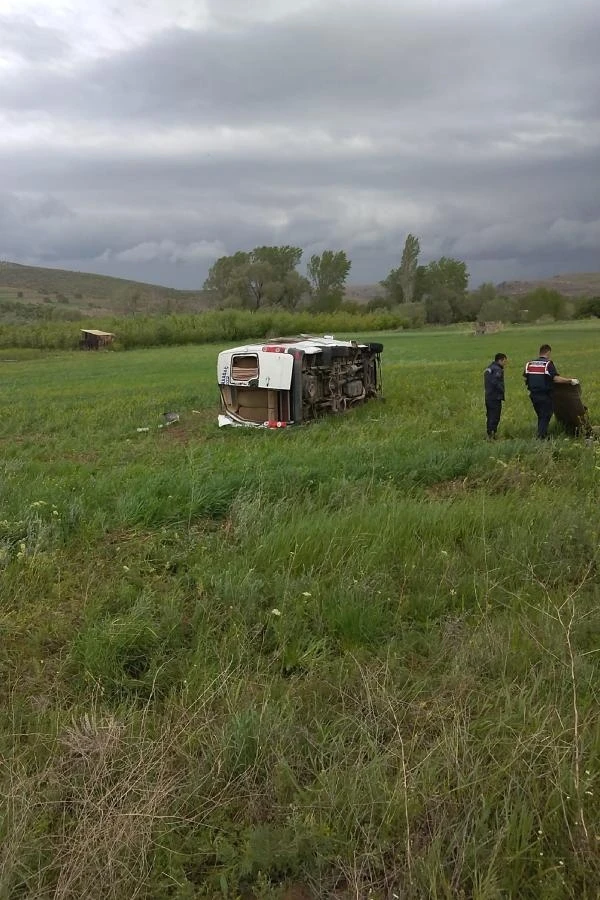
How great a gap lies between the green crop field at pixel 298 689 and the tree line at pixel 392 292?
86030mm

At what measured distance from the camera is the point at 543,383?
32.1 feet

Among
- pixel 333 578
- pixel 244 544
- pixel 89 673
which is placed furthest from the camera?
pixel 244 544

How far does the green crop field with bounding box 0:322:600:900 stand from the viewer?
2.32m

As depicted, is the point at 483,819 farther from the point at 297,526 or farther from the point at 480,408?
the point at 480,408

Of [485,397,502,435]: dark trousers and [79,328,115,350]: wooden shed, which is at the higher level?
[79,328,115,350]: wooden shed

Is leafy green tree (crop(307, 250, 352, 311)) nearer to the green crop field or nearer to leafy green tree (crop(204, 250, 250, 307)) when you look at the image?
leafy green tree (crop(204, 250, 250, 307))

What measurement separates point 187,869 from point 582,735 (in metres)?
1.74

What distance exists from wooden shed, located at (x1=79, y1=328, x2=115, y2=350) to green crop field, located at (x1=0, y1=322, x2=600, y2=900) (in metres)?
64.7

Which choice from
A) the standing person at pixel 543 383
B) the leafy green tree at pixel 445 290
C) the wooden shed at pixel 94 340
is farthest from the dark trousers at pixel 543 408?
the leafy green tree at pixel 445 290

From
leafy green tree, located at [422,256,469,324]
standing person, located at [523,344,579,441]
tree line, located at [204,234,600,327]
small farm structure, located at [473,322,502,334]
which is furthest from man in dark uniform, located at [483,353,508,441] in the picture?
leafy green tree, located at [422,256,469,324]

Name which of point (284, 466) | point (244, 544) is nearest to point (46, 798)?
point (244, 544)

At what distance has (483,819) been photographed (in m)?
2.35

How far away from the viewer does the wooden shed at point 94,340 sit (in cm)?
6762

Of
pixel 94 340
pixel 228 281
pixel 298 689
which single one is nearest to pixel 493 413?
pixel 298 689
